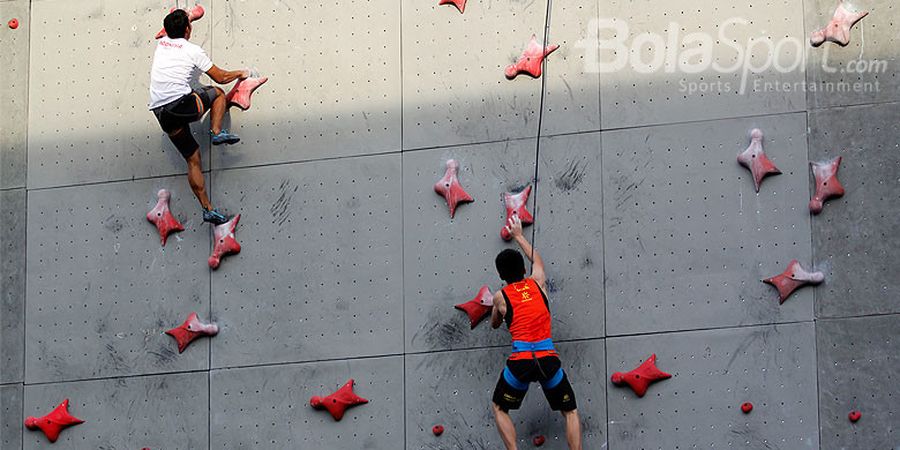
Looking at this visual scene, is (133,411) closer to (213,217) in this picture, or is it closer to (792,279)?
(213,217)

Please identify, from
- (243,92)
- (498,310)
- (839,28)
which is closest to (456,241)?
(498,310)

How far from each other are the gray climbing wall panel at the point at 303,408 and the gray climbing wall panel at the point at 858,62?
126 inches

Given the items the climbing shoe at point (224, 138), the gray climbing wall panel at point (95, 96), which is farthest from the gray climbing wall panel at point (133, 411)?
the climbing shoe at point (224, 138)

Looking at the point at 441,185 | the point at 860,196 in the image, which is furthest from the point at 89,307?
the point at 860,196

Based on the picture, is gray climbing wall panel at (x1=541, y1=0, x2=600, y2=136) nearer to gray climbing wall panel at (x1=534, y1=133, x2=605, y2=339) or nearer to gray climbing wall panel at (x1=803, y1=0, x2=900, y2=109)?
gray climbing wall panel at (x1=534, y1=133, x2=605, y2=339)

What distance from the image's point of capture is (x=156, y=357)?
10.0m

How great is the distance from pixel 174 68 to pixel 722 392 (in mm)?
4067

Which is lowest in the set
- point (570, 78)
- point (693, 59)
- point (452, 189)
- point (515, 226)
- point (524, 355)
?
point (524, 355)

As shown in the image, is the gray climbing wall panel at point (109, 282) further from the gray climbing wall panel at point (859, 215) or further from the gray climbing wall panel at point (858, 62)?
the gray climbing wall panel at point (858, 62)

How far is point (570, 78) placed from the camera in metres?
9.70

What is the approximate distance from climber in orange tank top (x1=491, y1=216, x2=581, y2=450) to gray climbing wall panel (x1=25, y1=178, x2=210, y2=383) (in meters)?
2.22

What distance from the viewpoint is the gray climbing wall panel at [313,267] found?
32.0ft

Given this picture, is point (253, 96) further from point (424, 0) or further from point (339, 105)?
point (424, 0)

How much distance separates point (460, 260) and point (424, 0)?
1.80 m
